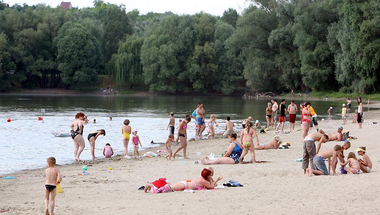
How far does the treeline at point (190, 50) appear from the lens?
7019 cm

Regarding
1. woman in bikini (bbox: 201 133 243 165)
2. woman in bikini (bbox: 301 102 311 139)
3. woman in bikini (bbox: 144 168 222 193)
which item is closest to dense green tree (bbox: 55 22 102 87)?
woman in bikini (bbox: 301 102 311 139)

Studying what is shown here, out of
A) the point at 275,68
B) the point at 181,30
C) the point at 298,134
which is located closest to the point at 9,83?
the point at 181,30

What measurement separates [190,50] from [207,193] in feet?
251

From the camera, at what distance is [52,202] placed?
35.0 ft

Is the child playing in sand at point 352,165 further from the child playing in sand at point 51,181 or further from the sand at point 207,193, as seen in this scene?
the child playing in sand at point 51,181

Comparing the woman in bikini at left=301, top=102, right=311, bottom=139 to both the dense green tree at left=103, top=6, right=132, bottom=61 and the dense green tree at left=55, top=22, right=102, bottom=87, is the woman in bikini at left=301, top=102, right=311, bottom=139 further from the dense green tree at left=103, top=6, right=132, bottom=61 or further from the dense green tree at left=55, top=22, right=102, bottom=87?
the dense green tree at left=103, top=6, right=132, bottom=61

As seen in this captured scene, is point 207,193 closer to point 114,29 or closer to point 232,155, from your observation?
point 232,155

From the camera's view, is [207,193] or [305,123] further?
[305,123]

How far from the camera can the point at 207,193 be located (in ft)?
40.7

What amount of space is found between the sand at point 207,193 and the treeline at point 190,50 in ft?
169

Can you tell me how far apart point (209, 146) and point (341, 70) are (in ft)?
147

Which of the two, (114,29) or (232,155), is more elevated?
(114,29)

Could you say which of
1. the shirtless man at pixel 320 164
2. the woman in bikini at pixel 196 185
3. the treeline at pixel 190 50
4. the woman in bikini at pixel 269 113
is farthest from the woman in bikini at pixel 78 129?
the treeline at pixel 190 50

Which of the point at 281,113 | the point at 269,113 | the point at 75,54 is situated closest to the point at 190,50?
the point at 75,54
